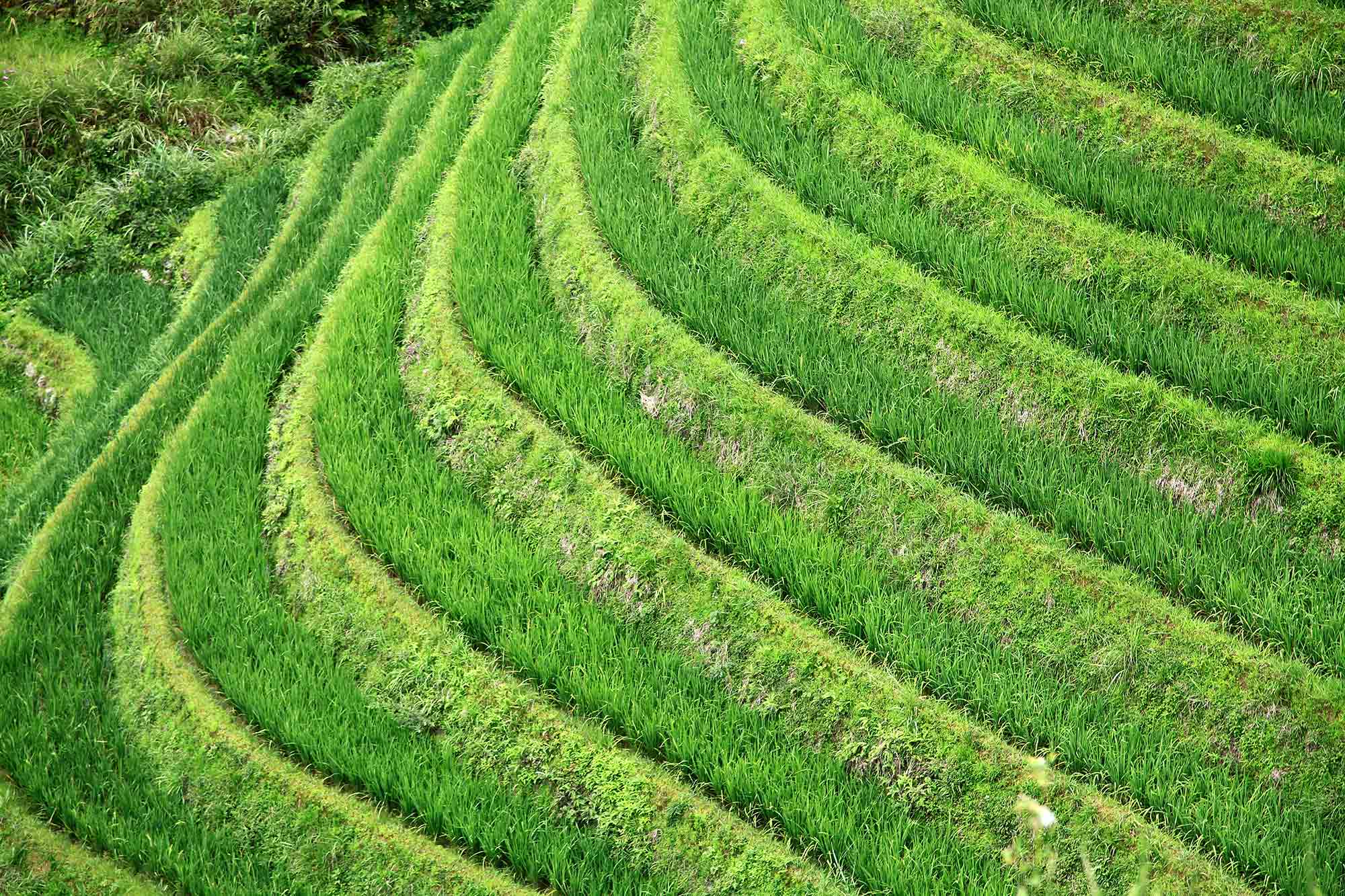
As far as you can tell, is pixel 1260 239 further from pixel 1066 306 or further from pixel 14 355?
pixel 14 355

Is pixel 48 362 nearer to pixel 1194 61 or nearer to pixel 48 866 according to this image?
pixel 48 866

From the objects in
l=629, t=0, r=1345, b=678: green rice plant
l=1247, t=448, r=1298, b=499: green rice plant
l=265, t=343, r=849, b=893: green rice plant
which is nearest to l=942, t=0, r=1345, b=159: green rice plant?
l=629, t=0, r=1345, b=678: green rice plant

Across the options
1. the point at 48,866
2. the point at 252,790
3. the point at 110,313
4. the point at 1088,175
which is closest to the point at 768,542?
the point at 252,790

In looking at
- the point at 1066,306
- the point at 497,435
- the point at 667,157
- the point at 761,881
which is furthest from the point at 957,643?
the point at 667,157

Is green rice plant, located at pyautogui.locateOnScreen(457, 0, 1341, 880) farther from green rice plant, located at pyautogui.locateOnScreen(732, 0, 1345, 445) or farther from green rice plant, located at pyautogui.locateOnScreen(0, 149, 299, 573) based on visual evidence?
green rice plant, located at pyautogui.locateOnScreen(0, 149, 299, 573)

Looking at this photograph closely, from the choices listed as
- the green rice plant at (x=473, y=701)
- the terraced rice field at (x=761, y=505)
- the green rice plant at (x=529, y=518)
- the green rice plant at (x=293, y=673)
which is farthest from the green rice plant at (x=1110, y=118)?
the green rice plant at (x=473, y=701)

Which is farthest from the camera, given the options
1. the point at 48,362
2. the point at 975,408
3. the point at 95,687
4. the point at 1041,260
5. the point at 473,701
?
the point at 48,362

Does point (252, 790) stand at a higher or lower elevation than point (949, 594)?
lower
